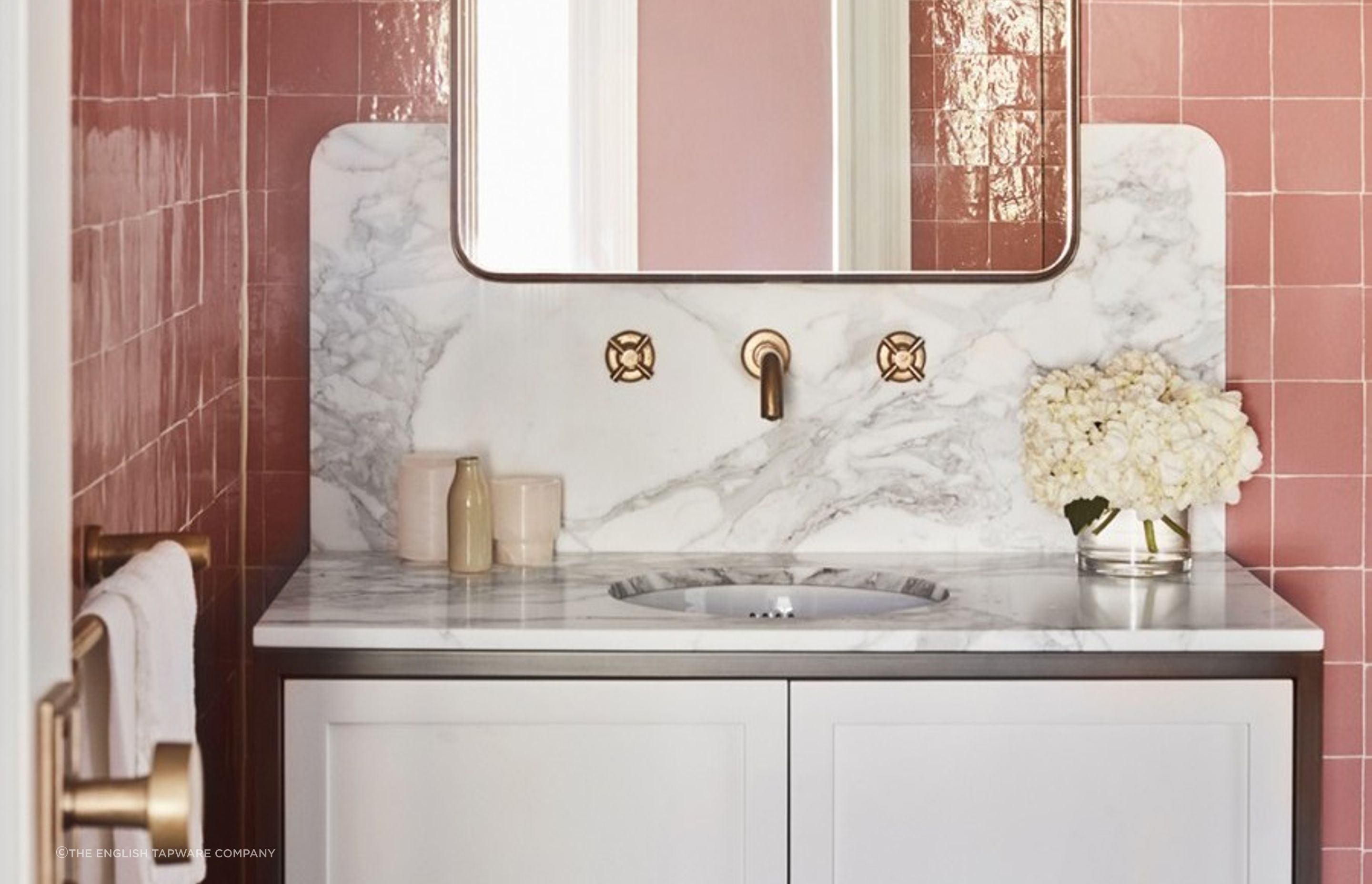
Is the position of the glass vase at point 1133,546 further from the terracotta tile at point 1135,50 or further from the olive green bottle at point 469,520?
the olive green bottle at point 469,520

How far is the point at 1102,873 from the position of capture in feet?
7.15

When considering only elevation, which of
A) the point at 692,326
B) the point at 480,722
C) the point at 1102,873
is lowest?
the point at 1102,873

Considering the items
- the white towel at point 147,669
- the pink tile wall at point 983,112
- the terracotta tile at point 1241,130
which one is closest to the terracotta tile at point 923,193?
the pink tile wall at point 983,112

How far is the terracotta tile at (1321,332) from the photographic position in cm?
263

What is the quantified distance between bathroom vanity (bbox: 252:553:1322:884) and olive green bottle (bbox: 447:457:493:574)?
1.04ft

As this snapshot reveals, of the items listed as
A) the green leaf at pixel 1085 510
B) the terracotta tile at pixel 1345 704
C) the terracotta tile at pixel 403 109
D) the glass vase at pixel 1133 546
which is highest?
the terracotta tile at pixel 403 109

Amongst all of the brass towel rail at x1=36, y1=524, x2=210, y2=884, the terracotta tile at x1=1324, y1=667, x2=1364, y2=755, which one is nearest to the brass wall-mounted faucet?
the terracotta tile at x1=1324, y1=667, x2=1364, y2=755

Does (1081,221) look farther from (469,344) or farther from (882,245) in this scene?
(469,344)

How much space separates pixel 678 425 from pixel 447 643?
24.5 inches

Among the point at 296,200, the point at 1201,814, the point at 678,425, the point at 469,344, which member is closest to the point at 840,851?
the point at 1201,814

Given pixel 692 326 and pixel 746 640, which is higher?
pixel 692 326

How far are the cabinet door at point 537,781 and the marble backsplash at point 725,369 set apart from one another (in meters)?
0.54

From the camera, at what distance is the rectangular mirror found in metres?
2.61

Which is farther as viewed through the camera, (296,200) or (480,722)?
(296,200)
